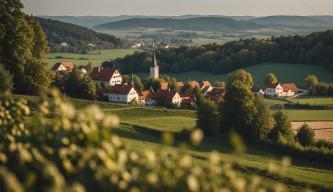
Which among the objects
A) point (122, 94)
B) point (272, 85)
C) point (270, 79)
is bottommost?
point (272, 85)

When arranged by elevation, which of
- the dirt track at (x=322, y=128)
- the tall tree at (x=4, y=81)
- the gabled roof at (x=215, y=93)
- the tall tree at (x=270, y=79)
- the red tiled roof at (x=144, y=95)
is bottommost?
the dirt track at (x=322, y=128)

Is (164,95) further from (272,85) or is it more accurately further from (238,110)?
(238,110)

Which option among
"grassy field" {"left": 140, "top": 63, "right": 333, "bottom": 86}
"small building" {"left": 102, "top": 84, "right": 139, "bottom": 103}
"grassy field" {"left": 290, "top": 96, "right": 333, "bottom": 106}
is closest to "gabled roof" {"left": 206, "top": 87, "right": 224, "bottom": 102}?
"grassy field" {"left": 290, "top": 96, "right": 333, "bottom": 106}

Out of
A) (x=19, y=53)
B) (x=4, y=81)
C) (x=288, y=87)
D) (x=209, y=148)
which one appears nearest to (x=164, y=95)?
(x=19, y=53)

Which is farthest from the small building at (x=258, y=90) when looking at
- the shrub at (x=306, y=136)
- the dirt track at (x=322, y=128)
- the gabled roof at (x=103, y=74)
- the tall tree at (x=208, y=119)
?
the tall tree at (x=208, y=119)

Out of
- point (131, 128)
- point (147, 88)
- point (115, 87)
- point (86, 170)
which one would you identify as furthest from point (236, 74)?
point (86, 170)

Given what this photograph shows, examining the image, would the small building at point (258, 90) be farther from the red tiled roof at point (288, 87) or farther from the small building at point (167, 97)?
the small building at point (167, 97)
